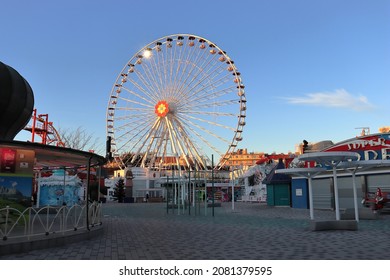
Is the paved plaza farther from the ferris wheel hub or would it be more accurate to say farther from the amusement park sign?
the ferris wheel hub

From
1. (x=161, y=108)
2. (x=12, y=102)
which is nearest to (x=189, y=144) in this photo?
(x=161, y=108)

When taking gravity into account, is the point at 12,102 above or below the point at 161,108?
below

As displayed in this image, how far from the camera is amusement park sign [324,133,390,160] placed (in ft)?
77.4

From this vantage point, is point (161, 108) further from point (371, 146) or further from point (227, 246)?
point (227, 246)

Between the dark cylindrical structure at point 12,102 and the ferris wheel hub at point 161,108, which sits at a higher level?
the ferris wheel hub at point 161,108

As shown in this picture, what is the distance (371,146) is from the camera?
2420 centimetres

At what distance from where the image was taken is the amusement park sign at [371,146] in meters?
23.6

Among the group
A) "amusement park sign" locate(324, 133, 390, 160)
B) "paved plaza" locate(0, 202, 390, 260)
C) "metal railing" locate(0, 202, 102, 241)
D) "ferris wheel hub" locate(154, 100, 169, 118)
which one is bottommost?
"paved plaza" locate(0, 202, 390, 260)

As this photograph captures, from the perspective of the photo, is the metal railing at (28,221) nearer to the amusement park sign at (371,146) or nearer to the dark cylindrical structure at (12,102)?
the dark cylindrical structure at (12,102)

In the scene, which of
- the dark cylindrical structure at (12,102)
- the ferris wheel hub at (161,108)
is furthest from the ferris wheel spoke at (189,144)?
the dark cylindrical structure at (12,102)

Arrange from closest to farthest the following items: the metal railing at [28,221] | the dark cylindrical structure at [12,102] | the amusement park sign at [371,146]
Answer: the metal railing at [28,221] < the dark cylindrical structure at [12,102] < the amusement park sign at [371,146]

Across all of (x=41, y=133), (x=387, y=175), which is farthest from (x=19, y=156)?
(x=41, y=133)

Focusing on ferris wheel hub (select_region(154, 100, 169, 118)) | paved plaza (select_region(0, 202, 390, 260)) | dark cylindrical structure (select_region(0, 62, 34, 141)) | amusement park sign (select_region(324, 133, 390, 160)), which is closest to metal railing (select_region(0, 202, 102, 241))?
paved plaza (select_region(0, 202, 390, 260))

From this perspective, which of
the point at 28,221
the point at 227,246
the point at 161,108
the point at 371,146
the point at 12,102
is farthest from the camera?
the point at 161,108
